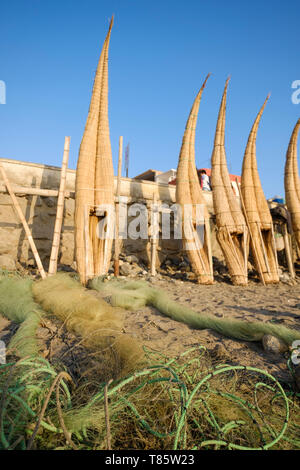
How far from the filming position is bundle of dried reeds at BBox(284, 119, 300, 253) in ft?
22.9

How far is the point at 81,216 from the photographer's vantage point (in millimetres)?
4969

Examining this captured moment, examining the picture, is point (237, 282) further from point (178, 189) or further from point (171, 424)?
point (171, 424)

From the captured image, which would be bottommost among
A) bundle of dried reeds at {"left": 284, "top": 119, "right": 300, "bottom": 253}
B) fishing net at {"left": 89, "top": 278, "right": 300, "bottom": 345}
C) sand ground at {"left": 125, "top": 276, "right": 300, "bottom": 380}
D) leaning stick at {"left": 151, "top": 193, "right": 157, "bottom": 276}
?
sand ground at {"left": 125, "top": 276, "right": 300, "bottom": 380}

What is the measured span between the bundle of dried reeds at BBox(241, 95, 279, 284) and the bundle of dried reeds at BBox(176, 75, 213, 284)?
113 centimetres

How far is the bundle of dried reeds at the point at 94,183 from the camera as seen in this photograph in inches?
195

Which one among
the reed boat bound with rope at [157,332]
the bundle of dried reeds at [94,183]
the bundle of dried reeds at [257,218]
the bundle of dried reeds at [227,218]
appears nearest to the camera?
the reed boat bound with rope at [157,332]

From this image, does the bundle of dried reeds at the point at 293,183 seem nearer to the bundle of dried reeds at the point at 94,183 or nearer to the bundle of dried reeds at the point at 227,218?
the bundle of dried reeds at the point at 227,218

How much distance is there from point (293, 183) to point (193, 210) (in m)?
3.20

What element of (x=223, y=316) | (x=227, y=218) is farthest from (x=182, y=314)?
(x=227, y=218)

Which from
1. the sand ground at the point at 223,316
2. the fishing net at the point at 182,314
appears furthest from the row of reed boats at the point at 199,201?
the fishing net at the point at 182,314

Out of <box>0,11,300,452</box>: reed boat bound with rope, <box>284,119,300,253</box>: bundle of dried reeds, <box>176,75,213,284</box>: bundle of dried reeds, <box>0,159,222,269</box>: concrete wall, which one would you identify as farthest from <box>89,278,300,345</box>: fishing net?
<box>284,119,300,253</box>: bundle of dried reeds

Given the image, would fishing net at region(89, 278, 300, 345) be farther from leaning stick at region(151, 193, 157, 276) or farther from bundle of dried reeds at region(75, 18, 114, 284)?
leaning stick at region(151, 193, 157, 276)

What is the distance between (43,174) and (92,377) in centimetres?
474
